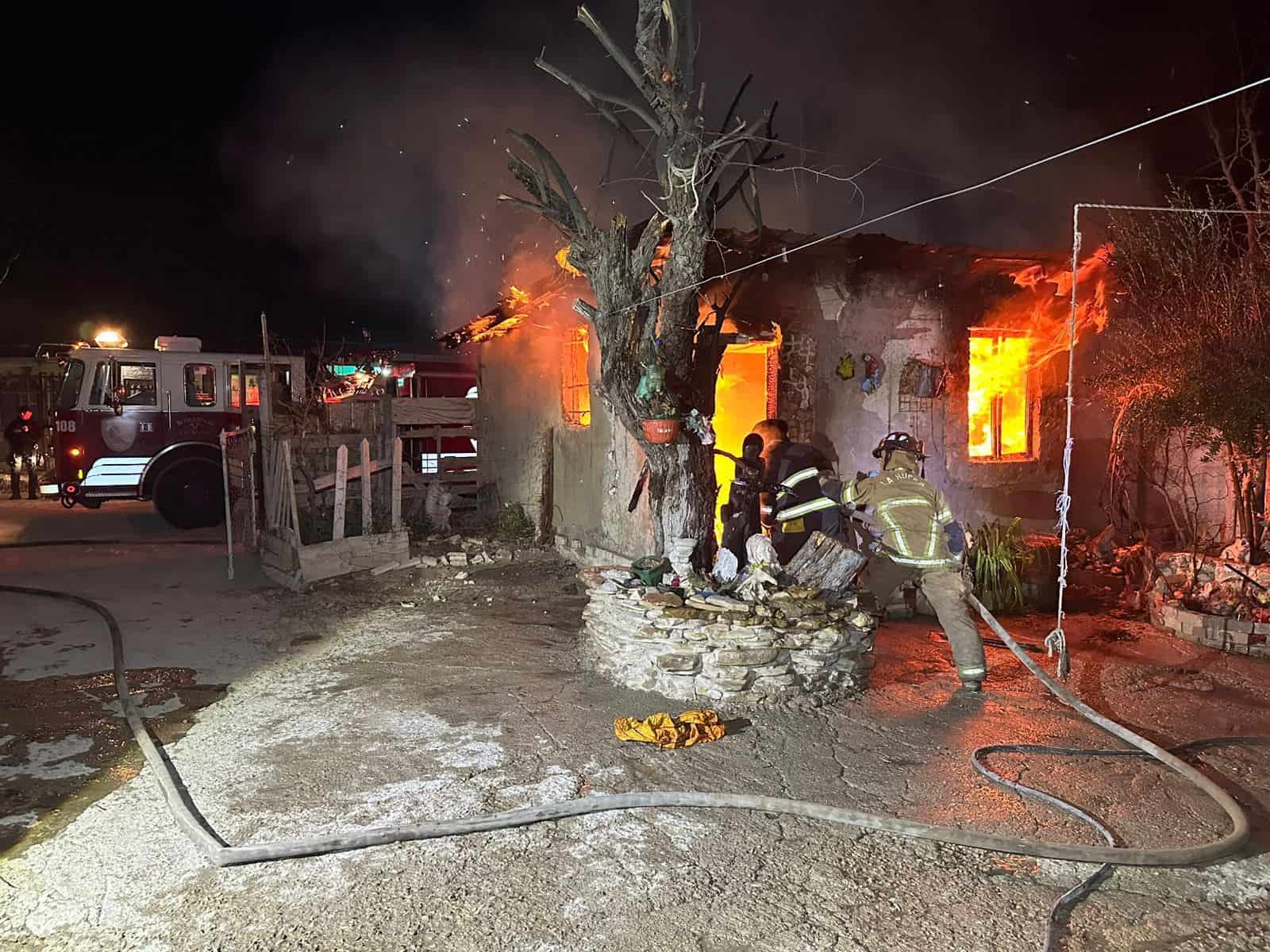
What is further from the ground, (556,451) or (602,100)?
(602,100)

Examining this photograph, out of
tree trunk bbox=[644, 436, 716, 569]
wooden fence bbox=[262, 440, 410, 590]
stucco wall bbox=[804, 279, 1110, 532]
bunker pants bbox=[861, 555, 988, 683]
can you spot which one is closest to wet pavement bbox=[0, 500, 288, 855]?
wooden fence bbox=[262, 440, 410, 590]

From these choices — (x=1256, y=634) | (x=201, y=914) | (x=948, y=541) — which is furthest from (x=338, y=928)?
(x=1256, y=634)

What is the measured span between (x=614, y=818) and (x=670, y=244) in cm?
456

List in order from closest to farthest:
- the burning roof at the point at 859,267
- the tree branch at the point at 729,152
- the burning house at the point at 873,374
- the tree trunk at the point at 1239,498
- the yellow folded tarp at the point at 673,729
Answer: the yellow folded tarp at the point at 673,729 < the tree branch at the point at 729,152 < the tree trunk at the point at 1239,498 < the burning roof at the point at 859,267 < the burning house at the point at 873,374

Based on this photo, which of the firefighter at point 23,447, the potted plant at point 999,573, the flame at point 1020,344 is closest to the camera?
the potted plant at point 999,573

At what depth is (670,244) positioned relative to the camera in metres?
6.76

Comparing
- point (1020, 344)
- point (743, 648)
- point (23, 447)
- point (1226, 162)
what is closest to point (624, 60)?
→ point (743, 648)

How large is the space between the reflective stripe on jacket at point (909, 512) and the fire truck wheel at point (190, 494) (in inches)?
485

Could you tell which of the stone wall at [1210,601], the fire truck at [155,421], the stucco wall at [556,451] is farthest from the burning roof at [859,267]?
the fire truck at [155,421]

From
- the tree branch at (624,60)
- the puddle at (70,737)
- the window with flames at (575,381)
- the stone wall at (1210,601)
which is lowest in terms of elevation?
the puddle at (70,737)

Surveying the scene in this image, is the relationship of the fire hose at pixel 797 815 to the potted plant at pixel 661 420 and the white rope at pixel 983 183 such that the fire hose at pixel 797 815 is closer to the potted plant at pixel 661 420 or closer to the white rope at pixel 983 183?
the white rope at pixel 983 183

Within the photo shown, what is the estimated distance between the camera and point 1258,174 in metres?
8.16

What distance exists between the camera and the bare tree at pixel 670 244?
5.93 m

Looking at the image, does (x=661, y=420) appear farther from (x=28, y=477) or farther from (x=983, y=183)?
(x=28, y=477)
